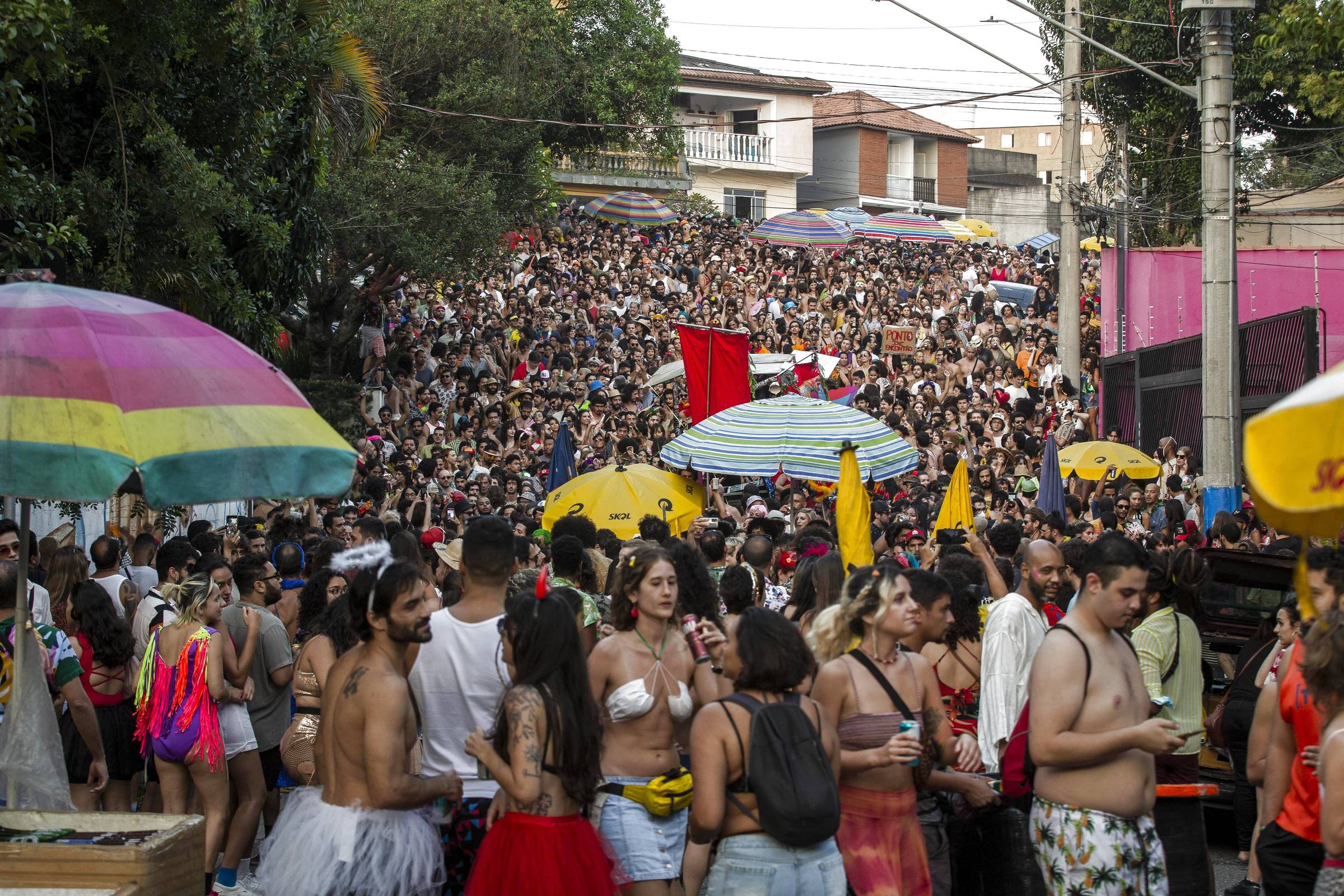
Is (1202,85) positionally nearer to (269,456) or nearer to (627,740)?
(627,740)

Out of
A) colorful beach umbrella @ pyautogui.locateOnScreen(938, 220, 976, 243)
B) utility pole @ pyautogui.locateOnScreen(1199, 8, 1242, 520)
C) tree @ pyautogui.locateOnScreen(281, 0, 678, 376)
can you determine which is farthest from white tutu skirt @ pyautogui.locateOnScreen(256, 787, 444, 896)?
colorful beach umbrella @ pyautogui.locateOnScreen(938, 220, 976, 243)

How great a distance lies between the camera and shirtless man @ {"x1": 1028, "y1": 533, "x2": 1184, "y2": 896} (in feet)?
15.4

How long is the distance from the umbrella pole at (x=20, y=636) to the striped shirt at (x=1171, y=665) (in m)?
4.62

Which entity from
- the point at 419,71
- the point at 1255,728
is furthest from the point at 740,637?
the point at 419,71

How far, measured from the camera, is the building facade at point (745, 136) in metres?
51.0

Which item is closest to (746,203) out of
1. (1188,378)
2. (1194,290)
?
→ (1194,290)

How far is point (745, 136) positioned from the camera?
170ft

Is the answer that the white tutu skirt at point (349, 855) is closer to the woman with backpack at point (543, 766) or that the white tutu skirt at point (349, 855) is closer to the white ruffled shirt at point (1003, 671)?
the woman with backpack at point (543, 766)

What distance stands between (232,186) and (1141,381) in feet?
46.4

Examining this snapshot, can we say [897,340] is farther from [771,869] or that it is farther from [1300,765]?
[771,869]

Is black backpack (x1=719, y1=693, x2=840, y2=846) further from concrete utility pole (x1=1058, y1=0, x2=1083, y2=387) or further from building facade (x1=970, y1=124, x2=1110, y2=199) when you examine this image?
building facade (x1=970, y1=124, x2=1110, y2=199)

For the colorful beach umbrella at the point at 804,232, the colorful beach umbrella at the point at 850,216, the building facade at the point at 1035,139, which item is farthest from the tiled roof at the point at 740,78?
the building facade at the point at 1035,139

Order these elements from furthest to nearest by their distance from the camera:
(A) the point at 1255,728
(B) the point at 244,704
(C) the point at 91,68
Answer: (C) the point at 91,68, (B) the point at 244,704, (A) the point at 1255,728

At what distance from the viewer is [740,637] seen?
15.0 feet
